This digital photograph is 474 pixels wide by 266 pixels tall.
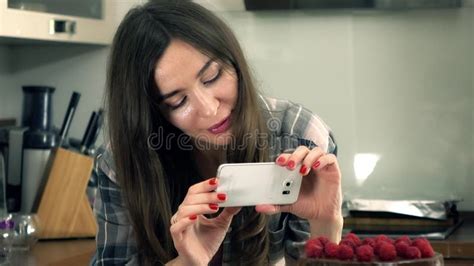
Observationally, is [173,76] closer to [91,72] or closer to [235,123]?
[235,123]

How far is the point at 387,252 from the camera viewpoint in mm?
932

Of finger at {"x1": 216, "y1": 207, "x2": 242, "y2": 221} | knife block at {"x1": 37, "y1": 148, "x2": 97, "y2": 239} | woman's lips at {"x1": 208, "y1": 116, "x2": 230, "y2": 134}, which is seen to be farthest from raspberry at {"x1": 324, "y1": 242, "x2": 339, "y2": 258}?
knife block at {"x1": 37, "y1": 148, "x2": 97, "y2": 239}

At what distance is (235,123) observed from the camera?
1.52m

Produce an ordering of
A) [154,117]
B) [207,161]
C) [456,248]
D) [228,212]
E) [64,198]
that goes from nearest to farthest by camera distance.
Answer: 1. [228,212]
2. [154,117]
3. [207,161]
4. [456,248]
5. [64,198]

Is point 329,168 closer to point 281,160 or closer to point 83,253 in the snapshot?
point 281,160

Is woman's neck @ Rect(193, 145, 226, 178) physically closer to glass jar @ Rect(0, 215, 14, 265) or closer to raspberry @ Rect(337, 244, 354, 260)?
glass jar @ Rect(0, 215, 14, 265)

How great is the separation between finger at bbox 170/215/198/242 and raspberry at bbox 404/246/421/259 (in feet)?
1.61

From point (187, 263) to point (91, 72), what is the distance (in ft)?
4.78

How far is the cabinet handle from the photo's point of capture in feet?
8.02

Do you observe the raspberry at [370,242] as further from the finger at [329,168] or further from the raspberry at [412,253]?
the finger at [329,168]

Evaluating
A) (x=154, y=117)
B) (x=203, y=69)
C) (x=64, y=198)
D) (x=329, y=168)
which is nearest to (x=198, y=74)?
(x=203, y=69)

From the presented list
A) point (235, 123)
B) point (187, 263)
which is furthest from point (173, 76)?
point (187, 263)

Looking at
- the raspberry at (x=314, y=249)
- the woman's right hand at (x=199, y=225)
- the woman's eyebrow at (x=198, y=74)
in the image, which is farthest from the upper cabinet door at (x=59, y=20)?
the raspberry at (x=314, y=249)

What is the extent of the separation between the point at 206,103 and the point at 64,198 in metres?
1.06
